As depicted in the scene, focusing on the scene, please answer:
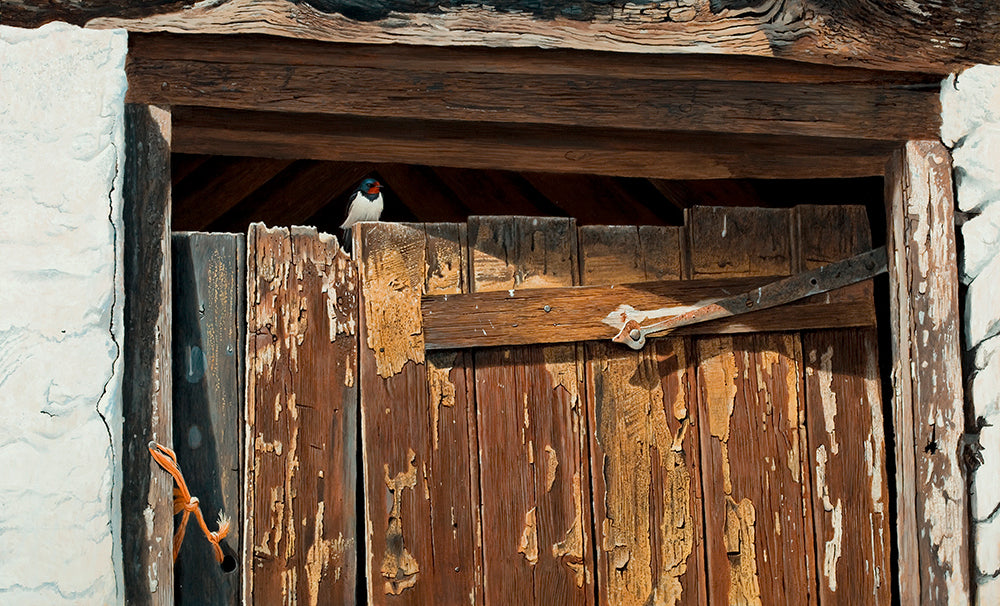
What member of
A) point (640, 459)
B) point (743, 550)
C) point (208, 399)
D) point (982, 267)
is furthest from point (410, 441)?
point (982, 267)

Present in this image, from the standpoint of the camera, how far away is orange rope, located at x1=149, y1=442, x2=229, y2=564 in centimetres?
169

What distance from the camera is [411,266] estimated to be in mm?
2055

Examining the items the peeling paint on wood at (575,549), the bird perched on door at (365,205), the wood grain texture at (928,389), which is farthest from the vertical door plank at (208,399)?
the wood grain texture at (928,389)

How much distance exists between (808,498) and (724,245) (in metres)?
0.65

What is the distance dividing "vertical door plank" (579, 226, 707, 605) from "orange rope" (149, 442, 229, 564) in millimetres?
833

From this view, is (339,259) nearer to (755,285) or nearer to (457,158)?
(457,158)

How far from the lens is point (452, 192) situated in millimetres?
2979

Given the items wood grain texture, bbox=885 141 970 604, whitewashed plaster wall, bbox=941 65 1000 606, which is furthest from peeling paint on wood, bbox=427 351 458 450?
whitewashed plaster wall, bbox=941 65 1000 606

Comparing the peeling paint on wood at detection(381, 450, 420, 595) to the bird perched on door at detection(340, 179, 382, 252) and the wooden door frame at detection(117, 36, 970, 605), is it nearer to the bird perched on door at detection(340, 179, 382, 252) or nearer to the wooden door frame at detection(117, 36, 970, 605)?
the wooden door frame at detection(117, 36, 970, 605)

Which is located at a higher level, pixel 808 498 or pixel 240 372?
pixel 240 372

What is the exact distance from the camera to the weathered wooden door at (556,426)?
195cm

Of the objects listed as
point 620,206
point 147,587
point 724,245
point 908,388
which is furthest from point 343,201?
point 908,388

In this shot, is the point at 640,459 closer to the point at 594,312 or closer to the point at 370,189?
the point at 594,312

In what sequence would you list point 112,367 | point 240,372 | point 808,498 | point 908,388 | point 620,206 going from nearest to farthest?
1. point 112,367
2. point 240,372
3. point 908,388
4. point 808,498
5. point 620,206
